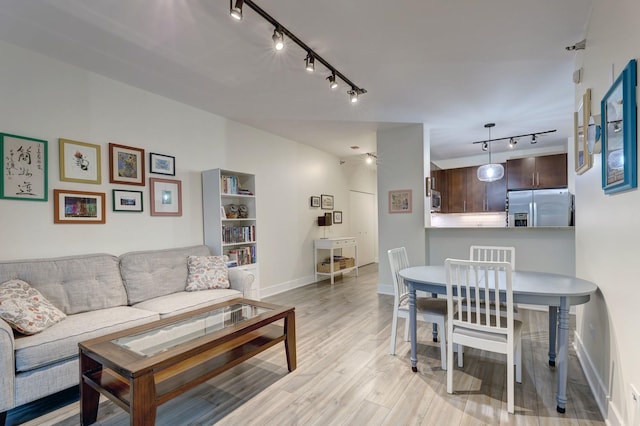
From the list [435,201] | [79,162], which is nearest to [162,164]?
[79,162]

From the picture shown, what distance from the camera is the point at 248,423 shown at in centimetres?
180

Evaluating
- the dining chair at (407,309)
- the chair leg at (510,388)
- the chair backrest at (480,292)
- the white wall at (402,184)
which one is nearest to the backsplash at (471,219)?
the white wall at (402,184)

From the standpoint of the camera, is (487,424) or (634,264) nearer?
(634,264)

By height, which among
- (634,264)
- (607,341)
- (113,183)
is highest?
(113,183)

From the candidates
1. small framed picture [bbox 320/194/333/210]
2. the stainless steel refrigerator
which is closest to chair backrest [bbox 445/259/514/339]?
the stainless steel refrigerator

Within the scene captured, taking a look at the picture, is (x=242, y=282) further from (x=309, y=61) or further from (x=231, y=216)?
(x=309, y=61)

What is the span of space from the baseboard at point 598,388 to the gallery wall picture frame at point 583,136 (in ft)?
4.65

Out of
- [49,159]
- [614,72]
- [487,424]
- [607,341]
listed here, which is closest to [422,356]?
[487,424]

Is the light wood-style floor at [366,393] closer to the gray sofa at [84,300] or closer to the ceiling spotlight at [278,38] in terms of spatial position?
the gray sofa at [84,300]

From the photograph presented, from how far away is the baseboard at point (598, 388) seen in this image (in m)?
1.65

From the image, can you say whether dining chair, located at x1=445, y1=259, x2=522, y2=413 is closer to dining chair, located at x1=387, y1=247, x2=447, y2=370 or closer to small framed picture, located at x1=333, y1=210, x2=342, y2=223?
dining chair, located at x1=387, y1=247, x2=447, y2=370

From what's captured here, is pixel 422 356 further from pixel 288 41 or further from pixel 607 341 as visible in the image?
pixel 288 41

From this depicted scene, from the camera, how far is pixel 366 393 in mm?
2096

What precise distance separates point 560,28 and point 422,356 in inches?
110
